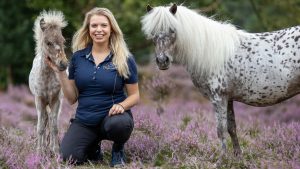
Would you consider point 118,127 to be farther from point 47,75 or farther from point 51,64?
point 47,75

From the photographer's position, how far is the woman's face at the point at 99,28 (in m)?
Result: 5.29

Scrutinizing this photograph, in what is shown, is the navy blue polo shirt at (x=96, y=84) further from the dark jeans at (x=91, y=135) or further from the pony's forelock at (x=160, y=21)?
the pony's forelock at (x=160, y=21)

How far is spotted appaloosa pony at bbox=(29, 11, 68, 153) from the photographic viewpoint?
5.36 meters

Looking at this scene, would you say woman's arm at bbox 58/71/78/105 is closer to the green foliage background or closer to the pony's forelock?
the pony's forelock

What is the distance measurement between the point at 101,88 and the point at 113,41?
58cm

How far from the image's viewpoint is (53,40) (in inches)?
210

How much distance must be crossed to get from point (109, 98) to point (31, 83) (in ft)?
4.78

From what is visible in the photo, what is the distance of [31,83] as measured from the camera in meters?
6.28

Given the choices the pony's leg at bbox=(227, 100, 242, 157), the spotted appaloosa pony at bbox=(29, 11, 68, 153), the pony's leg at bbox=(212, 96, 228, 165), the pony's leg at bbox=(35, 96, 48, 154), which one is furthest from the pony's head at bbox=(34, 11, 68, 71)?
the pony's leg at bbox=(227, 100, 242, 157)

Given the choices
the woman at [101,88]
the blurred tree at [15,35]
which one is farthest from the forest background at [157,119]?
the woman at [101,88]

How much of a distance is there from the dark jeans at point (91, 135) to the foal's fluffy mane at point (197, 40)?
3.07 feet

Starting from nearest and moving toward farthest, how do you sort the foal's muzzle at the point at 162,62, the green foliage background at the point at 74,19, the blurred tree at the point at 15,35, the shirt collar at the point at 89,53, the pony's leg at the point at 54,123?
the foal's muzzle at the point at 162,62
the shirt collar at the point at 89,53
the pony's leg at the point at 54,123
the green foliage background at the point at 74,19
the blurred tree at the point at 15,35

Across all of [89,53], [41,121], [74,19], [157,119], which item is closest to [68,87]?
[89,53]

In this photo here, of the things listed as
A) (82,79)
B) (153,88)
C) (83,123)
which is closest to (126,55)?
(82,79)
